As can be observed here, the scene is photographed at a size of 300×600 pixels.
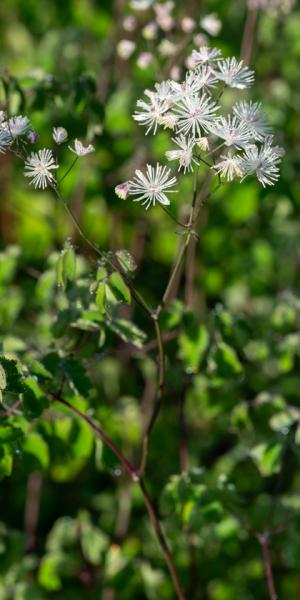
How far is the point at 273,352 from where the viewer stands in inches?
84.3

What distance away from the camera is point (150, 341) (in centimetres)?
246

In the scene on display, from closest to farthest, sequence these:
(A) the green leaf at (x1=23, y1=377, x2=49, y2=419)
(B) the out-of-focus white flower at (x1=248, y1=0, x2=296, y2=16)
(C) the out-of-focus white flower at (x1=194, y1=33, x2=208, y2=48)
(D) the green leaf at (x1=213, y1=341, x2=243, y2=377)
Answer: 1. (A) the green leaf at (x1=23, y1=377, x2=49, y2=419)
2. (D) the green leaf at (x1=213, y1=341, x2=243, y2=377)
3. (C) the out-of-focus white flower at (x1=194, y1=33, x2=208, y2=48)
4. (B) the out-of-focus white flower at (x1=248, y1=0, x2=296, y2=16)

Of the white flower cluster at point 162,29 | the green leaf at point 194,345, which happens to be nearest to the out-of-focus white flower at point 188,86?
the green leaf at point 194,345

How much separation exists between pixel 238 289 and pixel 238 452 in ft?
3.39

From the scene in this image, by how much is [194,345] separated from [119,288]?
1.88 ft

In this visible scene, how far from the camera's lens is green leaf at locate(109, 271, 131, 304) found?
1364 mm

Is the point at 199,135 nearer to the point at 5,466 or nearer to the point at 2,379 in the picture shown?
the point at 2,379

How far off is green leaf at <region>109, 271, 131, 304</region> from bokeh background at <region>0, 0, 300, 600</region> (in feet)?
0.92

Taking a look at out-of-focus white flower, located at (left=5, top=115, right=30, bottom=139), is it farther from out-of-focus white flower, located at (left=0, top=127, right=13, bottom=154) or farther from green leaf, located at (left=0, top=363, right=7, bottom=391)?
green leaf, located at (left=0, top=363, right=7, bottom=391)

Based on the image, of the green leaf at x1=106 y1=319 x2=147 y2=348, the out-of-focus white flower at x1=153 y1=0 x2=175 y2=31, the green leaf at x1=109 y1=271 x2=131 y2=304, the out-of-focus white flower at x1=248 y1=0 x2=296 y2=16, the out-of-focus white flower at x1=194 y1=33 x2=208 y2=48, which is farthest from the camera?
the out-of-focus white flower at x1=248 y1=0 x2=296 y2=16

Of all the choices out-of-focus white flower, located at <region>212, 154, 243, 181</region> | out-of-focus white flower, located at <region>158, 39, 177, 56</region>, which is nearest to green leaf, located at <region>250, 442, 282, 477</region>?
out-of-focus white flower, located at <region>212, 154, 243, 181</region>

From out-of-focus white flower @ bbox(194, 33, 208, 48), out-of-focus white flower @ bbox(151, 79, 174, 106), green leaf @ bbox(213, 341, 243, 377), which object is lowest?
green leaf @ bbox(213, 341, 243, 377)

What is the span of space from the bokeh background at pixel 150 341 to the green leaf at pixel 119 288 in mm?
281

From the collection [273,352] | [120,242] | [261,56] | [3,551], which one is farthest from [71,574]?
[261,56]
